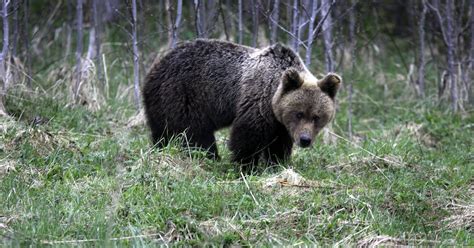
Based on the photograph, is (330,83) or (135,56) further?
(135,56)

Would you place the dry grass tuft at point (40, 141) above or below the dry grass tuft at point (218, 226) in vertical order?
above

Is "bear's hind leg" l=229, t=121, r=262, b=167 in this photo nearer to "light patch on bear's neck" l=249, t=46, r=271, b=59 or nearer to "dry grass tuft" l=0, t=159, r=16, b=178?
"light patch on bear's neck" l=249, t=46, r=271, b=59

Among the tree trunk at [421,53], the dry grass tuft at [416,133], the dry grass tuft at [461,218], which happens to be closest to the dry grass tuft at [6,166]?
the dry grass tuft at [461,218]

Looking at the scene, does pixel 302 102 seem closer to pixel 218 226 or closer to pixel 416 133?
pixel 218 226

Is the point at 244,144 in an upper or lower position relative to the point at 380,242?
upper

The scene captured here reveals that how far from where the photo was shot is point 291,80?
7184mm

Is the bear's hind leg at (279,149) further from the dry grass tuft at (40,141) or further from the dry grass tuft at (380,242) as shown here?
the dry grass tuft at (380,242)

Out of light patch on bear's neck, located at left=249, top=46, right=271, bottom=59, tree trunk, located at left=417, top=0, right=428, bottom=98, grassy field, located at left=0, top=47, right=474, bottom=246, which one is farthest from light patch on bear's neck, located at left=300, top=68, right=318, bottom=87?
tree trunk, located at left=417, top=0, right=428, bottom=98

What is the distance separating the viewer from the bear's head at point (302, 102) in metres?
7.17

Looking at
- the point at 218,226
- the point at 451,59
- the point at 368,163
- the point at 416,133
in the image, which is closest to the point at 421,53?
the point at 451,59

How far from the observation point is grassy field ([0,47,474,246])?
17.3ft

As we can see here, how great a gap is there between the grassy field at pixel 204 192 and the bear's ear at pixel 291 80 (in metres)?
0.79

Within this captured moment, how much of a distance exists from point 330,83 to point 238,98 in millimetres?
1018

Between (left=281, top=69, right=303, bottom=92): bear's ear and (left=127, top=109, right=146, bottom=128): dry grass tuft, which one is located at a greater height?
(left=281, top=69, right=303, bottom=92): bear's ear
